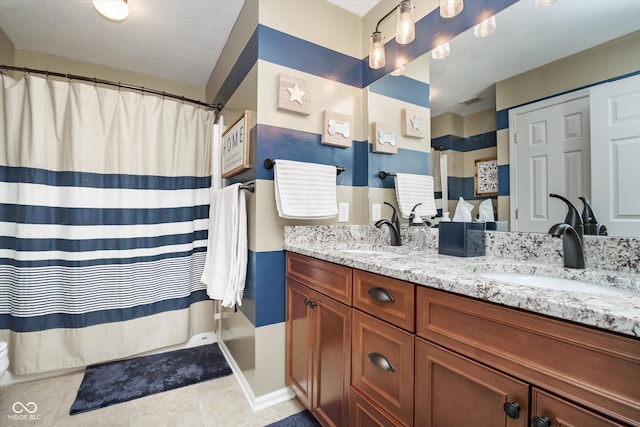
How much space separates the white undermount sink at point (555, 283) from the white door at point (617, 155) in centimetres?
23

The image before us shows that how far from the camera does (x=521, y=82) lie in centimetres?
110

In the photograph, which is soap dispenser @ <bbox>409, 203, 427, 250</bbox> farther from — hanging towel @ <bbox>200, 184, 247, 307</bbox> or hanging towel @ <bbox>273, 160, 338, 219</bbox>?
hanging towel @ <bbox>200, 184, 247, 307</bbox>

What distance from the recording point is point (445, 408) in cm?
73

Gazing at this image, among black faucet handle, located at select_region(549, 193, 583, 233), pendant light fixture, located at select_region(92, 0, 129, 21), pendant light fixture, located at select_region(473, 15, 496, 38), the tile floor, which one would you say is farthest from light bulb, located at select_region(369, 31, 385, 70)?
the tile floor

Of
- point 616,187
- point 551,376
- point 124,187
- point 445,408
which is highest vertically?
point 124,187

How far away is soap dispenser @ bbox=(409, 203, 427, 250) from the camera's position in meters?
1.45

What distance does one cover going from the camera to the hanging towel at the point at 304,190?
1.48 metres

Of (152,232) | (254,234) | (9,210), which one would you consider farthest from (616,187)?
(9,210)

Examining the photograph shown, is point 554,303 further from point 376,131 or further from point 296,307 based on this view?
point 376,131

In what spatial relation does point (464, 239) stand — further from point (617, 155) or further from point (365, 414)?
point (365, 414)

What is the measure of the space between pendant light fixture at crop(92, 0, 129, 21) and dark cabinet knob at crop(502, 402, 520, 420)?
2.48 meters

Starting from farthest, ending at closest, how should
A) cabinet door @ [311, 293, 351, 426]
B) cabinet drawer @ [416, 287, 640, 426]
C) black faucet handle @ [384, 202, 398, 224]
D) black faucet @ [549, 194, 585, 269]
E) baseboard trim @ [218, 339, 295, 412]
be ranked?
black faucet handle @ [384, 202, 398, 224], baseboard trim @ [218, 339, 295, 412], cabinet door @ [311, 293, 351, 426], black faucet @ [549, 194, 585, 269], cabinet drawer @ [416, 287, 640, 426]

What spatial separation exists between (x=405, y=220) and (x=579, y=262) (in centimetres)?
84

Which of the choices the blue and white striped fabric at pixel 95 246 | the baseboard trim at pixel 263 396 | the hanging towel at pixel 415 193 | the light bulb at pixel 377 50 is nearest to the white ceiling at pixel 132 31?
the light bulb at pixel 377 50
